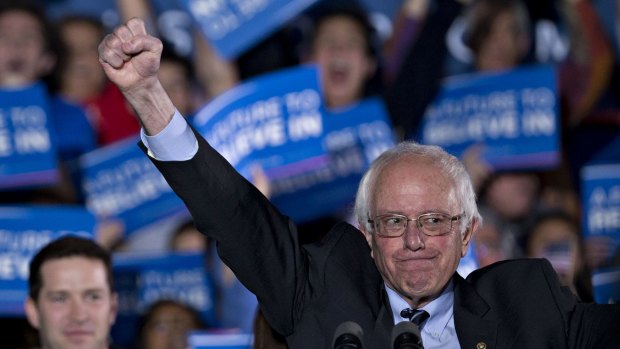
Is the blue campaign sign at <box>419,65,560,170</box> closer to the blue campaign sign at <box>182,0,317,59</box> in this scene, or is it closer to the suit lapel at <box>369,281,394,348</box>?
the blue campaign sign at <box>182,0,317,59</box>

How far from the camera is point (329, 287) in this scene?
298 centimetres

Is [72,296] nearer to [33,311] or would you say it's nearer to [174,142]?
[33,311]

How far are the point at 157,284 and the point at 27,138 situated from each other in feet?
2.59

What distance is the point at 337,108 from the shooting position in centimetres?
607

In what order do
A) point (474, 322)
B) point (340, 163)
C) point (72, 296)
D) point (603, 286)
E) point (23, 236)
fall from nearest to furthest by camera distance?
point (474, 322), point (603, 286), point (72, 296), point (23, 236), point (340, 163)

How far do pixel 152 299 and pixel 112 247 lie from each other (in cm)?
33

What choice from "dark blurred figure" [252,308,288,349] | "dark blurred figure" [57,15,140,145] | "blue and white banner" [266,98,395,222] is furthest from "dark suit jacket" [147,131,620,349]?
"dark blurred figure" [57,15,140,145]

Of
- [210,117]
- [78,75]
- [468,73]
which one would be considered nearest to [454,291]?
[210,117]

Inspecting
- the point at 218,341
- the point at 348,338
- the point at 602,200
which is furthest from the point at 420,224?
the point at 602,200

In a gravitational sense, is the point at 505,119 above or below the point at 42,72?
below

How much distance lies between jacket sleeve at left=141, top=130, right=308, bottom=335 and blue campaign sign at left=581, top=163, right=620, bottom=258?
2.97 metres

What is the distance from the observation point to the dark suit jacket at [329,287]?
2.82 metres

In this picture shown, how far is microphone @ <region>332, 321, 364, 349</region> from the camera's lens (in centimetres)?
244

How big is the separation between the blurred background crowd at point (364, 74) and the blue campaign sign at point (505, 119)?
9 centimetres
